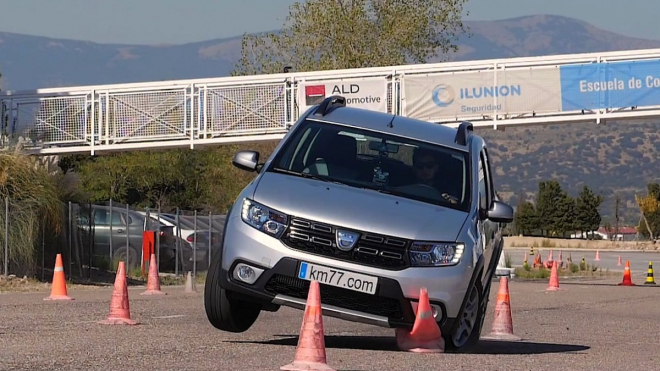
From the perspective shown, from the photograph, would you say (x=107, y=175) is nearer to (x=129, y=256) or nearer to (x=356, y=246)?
(x=129, y=256)

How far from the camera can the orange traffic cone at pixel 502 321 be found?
13.7 meters

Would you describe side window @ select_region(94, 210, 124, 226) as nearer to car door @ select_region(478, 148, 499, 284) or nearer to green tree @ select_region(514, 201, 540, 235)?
car door @ select_region(478, 148, 499, 284)

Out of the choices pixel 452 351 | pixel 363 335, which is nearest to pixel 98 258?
pixel 363 335

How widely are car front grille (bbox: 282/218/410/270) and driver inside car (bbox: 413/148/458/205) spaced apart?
118cm

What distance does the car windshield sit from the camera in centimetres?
1134

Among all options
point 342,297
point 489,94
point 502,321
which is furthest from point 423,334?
point 489,94

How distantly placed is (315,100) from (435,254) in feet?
87.5

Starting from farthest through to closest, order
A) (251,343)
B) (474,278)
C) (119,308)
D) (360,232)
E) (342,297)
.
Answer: (119,308), (251,343), (474,278), (342,297), (360,232)

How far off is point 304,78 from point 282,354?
26933 mm

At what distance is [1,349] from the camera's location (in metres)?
10.2

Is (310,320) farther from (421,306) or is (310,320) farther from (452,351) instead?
(452,351)

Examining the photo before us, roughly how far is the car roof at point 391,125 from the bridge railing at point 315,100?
23.5 meters

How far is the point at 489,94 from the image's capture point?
3575 centimetres

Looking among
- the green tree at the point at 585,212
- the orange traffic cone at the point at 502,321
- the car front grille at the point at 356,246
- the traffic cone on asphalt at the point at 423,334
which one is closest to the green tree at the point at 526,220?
the green tree at the point at 585,212
